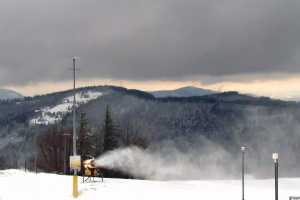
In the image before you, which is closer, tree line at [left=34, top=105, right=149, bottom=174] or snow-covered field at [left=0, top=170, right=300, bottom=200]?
snow-covered field at [left=0, top=170, right=300, bottom=200]

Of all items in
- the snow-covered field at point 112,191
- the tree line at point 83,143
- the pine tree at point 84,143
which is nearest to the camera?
the snow-covered field at point 112,191

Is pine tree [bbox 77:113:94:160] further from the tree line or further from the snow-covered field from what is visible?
the snow-covered field

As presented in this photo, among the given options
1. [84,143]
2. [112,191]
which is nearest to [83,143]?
[84,143]

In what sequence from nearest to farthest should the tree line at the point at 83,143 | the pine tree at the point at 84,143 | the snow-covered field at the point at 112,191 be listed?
1. the snow-covered field at the point at 112,191
2. the pine tree at the point at 84,143
3. the tree line at the point at 83,143

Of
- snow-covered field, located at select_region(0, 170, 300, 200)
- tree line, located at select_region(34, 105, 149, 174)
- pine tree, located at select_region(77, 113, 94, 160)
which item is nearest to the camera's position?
snow-covered field, located at select_region(0, 170, 300, 200)

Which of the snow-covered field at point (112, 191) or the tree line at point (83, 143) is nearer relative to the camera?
the snow-covered field at point (112, 191)

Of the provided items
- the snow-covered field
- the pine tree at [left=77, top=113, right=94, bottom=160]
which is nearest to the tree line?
the pine tree at [left=77, top=113, right=94, bottom=160]

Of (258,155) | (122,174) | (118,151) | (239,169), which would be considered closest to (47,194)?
(122,174)

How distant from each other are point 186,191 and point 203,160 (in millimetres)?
117476

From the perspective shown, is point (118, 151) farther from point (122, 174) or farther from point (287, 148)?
point (287, 148)

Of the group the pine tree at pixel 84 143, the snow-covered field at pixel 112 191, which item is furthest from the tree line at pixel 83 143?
the snow-covered field at pixel 112 191

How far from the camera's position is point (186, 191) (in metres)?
47.6

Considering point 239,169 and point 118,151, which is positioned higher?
point 118,151

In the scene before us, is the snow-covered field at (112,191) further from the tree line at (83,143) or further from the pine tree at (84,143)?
the pine tree at (84,143)
